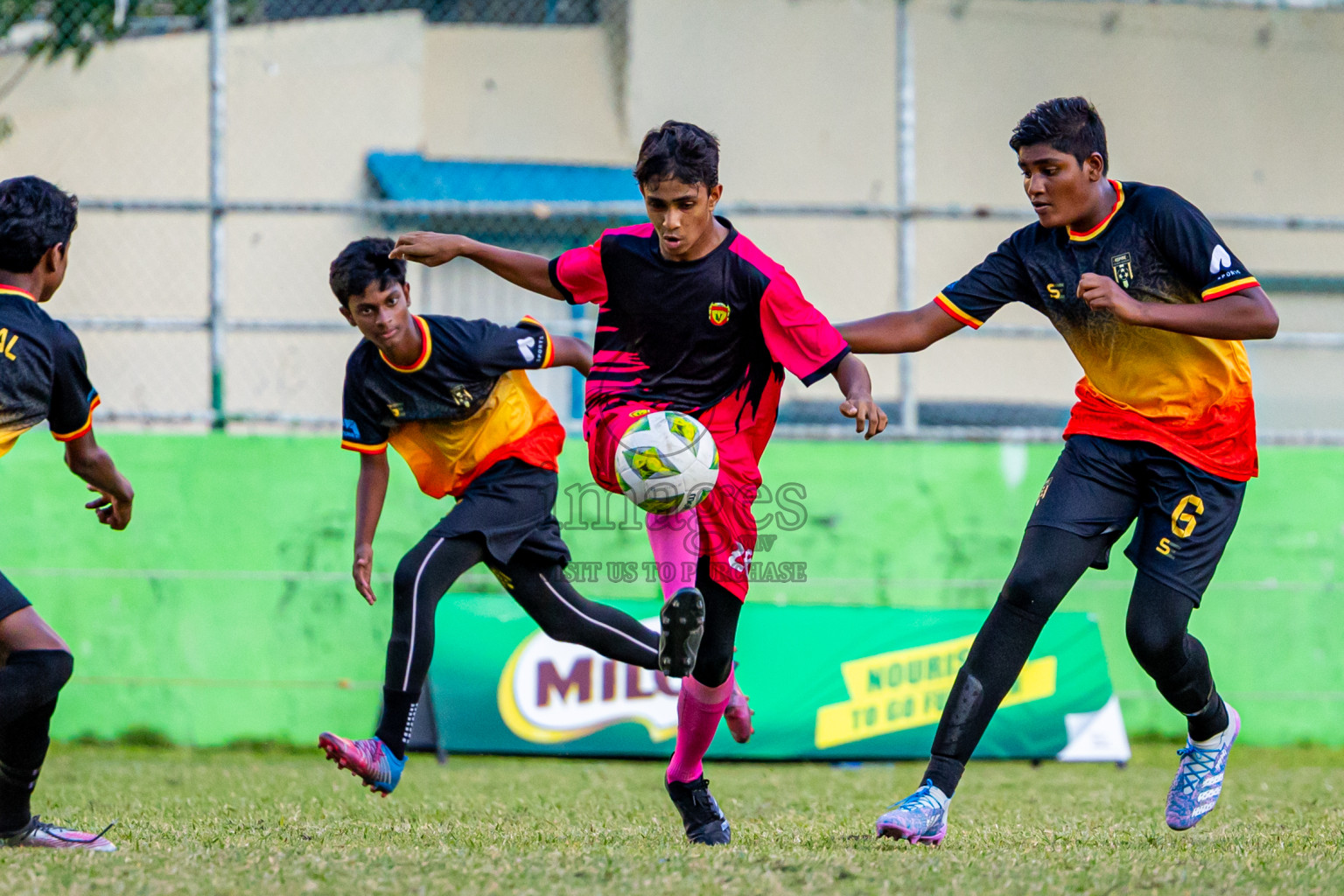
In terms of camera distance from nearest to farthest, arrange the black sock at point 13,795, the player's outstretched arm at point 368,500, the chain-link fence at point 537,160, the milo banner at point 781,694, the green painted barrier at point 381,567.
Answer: the black sock at point 13,795, the player's outstretched arm at point 368,500, the milo banner at point 781,694, the green painted barrier at point 381,567, the chain-link fence at point 537,160

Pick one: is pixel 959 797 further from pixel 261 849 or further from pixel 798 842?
pixel 261 849

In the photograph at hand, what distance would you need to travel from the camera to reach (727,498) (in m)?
4.51

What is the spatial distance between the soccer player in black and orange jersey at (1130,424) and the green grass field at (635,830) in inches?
23.4

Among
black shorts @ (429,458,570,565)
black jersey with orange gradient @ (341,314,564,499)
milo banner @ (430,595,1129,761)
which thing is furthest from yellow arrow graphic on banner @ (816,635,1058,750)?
black jersey with orange gradient @ (341,314,564,499)

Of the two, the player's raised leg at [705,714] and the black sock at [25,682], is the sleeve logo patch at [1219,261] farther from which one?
the black sock at [25,682]

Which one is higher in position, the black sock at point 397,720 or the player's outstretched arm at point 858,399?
the player's outstretched arm at point 858,399

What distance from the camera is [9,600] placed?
12.6 feet

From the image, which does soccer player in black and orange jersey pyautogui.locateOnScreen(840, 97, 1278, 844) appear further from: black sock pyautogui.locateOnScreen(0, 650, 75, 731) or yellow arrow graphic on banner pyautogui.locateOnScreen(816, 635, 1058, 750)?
yellow arrow graphic on banner pyautogui.locateOnScreen(816, 635, 1058, 750)

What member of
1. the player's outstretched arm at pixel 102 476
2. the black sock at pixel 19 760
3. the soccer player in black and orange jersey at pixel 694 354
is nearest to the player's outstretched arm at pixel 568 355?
the soccer player in black and orange jersey at pixel 694 354

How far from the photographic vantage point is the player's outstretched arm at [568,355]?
5.72m

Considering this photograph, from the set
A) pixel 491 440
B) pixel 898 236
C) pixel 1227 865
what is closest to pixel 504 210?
pixel 898 236

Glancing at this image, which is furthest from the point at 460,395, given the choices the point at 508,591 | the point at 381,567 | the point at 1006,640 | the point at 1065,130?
the point at 381,567

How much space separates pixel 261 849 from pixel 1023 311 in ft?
34.8

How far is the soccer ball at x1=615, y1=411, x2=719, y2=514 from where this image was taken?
4312 millimetres
